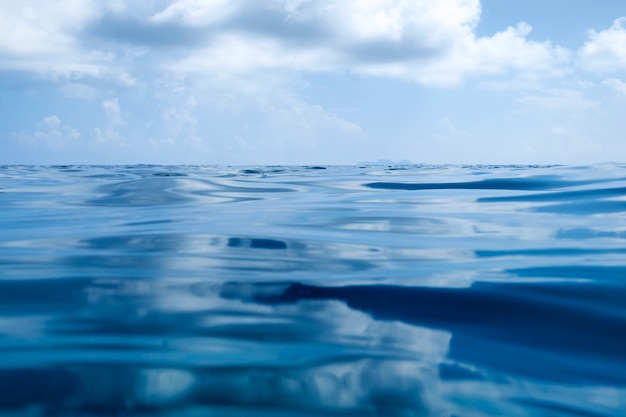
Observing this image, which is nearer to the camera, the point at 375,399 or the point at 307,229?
the point at 375,399

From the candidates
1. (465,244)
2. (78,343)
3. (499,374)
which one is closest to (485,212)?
(465,244)

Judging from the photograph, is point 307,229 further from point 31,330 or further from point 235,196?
point 235,196

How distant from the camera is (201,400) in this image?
5.88 ft

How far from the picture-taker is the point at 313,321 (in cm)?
255

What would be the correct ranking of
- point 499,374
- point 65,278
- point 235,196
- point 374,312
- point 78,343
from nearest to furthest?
point 499,374 < point 78,343 < point 374,312 < point 65,278 < point 235,196

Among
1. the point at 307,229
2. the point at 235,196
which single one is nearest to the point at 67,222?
the point at 307,229

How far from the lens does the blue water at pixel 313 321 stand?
1842 mm

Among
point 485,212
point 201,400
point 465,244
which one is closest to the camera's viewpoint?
point 201,400

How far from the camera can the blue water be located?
1842mm

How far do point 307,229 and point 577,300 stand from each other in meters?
2.86

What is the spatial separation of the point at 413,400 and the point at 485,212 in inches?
208

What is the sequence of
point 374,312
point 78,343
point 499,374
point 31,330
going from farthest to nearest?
point 374,312 < point 31,330 < point 78,343 < point 499,374

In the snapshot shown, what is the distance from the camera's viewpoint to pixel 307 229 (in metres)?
5.28

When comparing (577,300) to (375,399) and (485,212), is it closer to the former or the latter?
(375,399)
